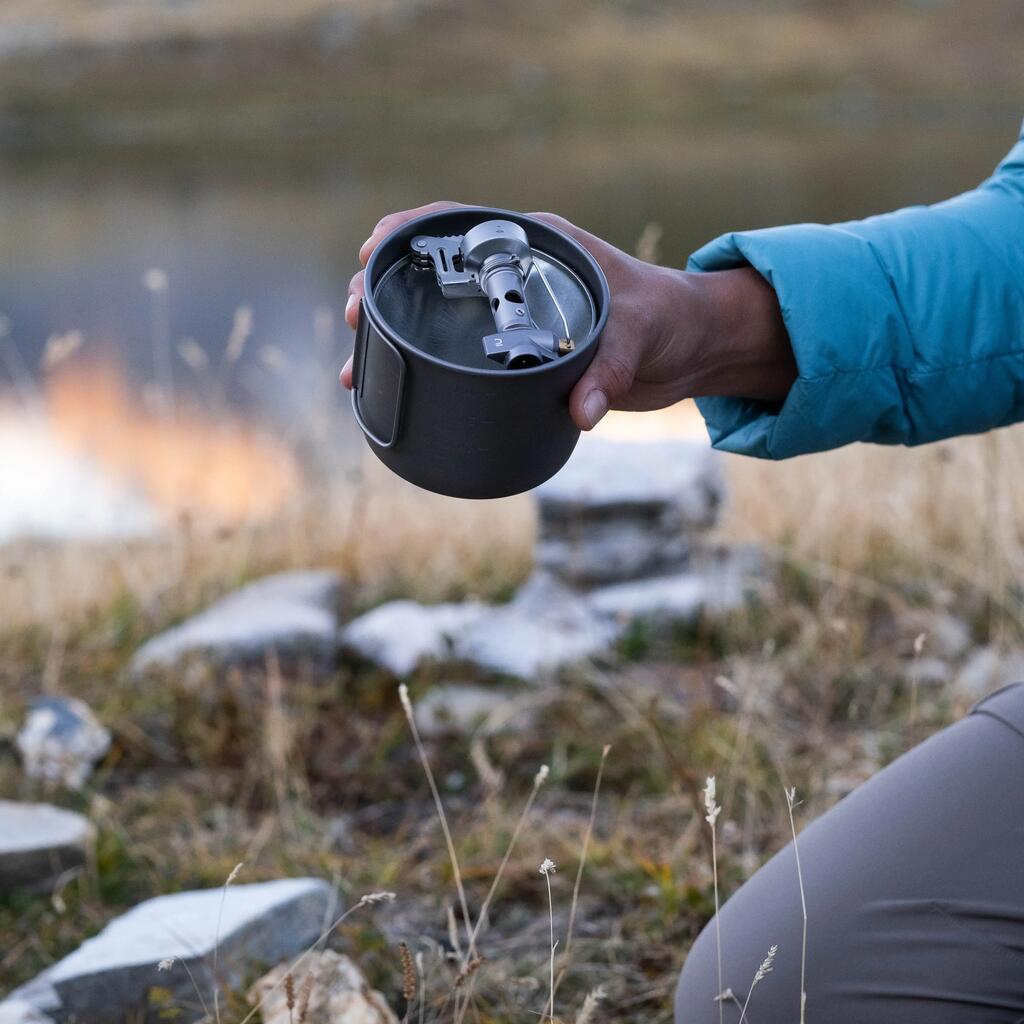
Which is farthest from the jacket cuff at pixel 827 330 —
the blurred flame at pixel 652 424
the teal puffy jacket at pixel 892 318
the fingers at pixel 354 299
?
the blurred flame at pixel 652 424

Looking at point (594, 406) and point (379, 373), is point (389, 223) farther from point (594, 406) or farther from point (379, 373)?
point (594, 406)

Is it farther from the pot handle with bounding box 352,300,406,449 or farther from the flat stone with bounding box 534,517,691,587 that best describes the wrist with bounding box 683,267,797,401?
the flat stone with bounding box 534,517,691,587

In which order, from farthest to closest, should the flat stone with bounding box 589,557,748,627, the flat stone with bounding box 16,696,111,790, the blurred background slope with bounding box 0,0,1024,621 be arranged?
the blurred background slope with bounding box 0,0,1024,621 < the flat stone with bounding box 589,557,748,627 < the flat stone with bounding box 16,696,111,790

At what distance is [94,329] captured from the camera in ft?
50.8

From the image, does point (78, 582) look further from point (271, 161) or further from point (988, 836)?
point (271, 161)

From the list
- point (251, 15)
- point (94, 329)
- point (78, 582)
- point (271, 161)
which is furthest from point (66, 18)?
point (78, 582)

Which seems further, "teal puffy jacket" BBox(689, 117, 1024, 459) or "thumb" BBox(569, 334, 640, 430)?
"teal puffy jacket" BBox(689, 117, 1024, 459)

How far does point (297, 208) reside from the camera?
26.7m

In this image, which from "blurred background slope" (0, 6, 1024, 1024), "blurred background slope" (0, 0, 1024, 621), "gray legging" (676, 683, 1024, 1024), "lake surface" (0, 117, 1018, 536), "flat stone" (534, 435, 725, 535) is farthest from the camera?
"lake surface" (0, 117, 1018, 536)

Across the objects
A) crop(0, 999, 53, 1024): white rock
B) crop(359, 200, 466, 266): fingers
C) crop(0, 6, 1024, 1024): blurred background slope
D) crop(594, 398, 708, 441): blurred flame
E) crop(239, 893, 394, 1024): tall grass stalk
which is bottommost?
crop(594, 398, 708, 441): blurred flame

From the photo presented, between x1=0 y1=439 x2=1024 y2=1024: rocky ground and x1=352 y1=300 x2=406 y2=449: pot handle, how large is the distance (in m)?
0.57

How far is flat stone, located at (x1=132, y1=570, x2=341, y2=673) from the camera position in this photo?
10.3 feet

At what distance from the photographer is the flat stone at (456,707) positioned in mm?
2869

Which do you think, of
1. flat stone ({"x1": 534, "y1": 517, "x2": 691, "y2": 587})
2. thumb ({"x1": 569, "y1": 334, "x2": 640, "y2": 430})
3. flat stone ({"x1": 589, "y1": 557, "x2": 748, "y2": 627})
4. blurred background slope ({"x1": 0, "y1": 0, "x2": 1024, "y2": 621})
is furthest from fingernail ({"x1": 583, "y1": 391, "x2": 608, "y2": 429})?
flat stone ({"x1": 534, "y1": 517, "x2": 691, "y2": 587})
